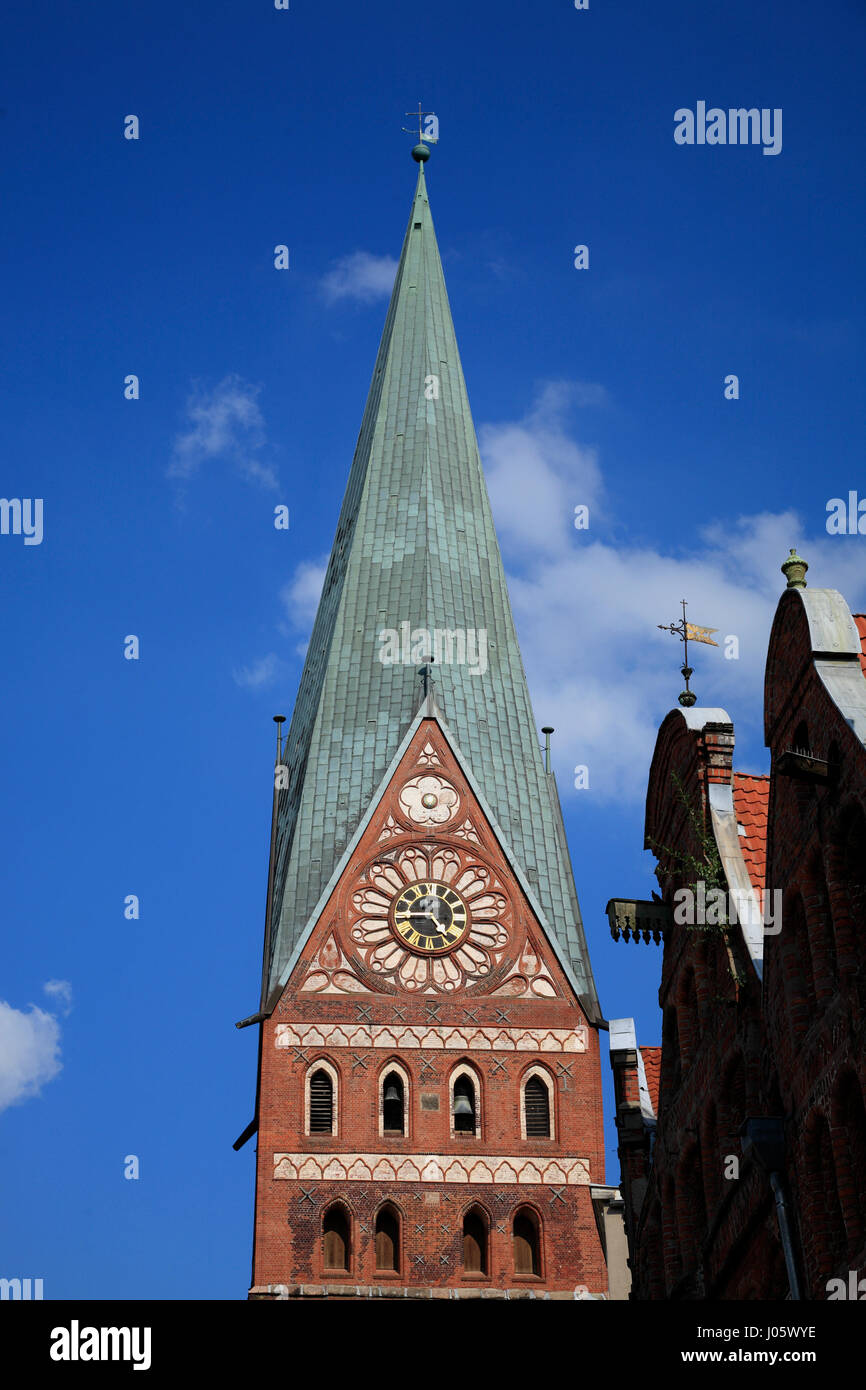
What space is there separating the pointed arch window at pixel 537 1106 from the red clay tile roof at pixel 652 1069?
40.4ft

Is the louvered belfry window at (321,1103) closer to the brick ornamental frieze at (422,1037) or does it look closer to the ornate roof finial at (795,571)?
the brick ornamental frieze at (422,1037)

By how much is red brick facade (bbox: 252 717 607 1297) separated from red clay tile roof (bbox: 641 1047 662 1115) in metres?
11.5

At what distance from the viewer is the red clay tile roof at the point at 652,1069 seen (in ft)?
103

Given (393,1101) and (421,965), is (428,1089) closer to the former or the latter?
(393,1101)

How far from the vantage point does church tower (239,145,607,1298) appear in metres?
43.2

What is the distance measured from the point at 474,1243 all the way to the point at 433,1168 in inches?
65.0

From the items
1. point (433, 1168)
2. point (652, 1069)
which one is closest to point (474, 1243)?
point (433, 1168)

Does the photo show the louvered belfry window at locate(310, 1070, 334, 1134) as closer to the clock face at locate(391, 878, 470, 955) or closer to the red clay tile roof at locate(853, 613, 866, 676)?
the clock face at locate(391, 878, 470, 955)

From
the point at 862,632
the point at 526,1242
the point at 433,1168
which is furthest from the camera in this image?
the point at 433,1168

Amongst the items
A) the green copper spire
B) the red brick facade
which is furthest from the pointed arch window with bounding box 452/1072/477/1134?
the green copper spire

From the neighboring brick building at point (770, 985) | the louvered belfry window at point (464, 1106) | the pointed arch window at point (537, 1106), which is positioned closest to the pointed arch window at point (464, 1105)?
the louvered belfry window at point (464, 1106)

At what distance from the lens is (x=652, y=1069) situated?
3225 cm
